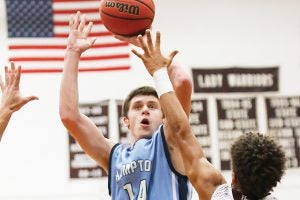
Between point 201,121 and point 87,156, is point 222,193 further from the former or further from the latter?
point 201,121

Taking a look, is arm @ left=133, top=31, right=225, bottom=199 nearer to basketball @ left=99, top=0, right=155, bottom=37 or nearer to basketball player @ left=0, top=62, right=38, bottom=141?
basketball @ left=99, top=0, right=155, bottom=37

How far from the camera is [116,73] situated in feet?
22.3

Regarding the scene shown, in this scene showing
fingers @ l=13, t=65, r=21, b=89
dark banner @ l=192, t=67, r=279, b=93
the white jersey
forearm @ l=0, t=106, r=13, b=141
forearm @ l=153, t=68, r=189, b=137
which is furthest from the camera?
dark banner @ l=192, t=67, r=279, b=93

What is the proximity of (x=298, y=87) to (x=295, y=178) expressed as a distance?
42.4 inches

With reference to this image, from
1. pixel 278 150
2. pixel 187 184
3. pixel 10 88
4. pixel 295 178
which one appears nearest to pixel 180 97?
pixel 187 184

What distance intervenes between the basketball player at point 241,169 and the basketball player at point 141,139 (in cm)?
34

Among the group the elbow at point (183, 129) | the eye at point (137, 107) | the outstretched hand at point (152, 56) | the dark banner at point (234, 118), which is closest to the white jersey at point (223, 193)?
the elbow at point (183, 129)

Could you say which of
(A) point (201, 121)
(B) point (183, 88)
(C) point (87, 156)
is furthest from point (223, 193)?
(A) point (201, 121)

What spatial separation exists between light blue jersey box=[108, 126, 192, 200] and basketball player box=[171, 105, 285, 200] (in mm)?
646

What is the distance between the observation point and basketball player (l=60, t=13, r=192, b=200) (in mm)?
3035

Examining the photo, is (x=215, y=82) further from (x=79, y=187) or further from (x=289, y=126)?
(x=79, y=187)

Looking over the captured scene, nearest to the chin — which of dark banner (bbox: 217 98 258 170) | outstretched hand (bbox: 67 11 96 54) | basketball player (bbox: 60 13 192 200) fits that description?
basketball player (bbox: 60 13 192 200)

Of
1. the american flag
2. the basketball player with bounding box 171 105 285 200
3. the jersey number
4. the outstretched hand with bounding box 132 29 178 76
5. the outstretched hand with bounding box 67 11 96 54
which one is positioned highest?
→ the american flag

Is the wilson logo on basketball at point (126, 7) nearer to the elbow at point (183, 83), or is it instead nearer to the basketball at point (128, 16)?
the basketball at point (128, 16)
